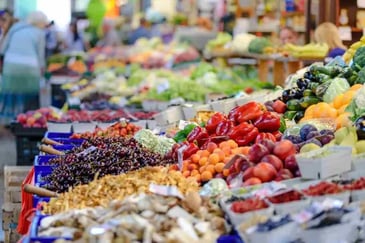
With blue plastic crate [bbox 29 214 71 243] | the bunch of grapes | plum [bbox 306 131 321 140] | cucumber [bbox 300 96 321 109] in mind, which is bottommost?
blue plastic crate [bbox 29 214 71 243]

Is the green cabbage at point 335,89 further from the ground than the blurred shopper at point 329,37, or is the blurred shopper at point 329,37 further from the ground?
the blurred shopper at point 329,37

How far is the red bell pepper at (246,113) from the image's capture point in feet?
21.1

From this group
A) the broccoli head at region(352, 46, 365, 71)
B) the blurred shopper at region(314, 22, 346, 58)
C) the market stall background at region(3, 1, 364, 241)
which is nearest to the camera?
the market stall background at region(3, 1, 364, 241)

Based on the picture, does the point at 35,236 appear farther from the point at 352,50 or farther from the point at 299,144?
the point at 352,50

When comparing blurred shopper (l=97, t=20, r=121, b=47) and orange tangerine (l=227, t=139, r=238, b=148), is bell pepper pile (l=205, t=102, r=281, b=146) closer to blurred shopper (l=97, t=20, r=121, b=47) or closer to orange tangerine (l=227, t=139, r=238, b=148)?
orange tangerine (l=227, t=139, r=238, b=148)

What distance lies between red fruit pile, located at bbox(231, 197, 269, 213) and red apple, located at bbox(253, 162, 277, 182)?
1.53 ft

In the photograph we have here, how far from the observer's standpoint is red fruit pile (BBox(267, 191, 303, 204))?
14.7 feet

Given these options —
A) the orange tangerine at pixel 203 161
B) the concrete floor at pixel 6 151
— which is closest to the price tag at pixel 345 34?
the concrete floor at pixel 6 151

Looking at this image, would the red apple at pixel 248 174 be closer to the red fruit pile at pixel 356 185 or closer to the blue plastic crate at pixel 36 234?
the red fruit pile at pixel 356 185

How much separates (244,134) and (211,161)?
63cm

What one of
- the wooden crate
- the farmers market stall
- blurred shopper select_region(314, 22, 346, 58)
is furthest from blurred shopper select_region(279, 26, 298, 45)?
the wooden crate

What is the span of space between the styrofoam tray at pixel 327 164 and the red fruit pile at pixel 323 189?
0.21m

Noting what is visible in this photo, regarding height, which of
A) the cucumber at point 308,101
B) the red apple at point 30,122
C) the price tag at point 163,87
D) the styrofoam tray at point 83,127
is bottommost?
the red apple at point 30,122

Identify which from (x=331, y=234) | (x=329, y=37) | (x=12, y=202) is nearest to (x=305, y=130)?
(x=331, y=234)
